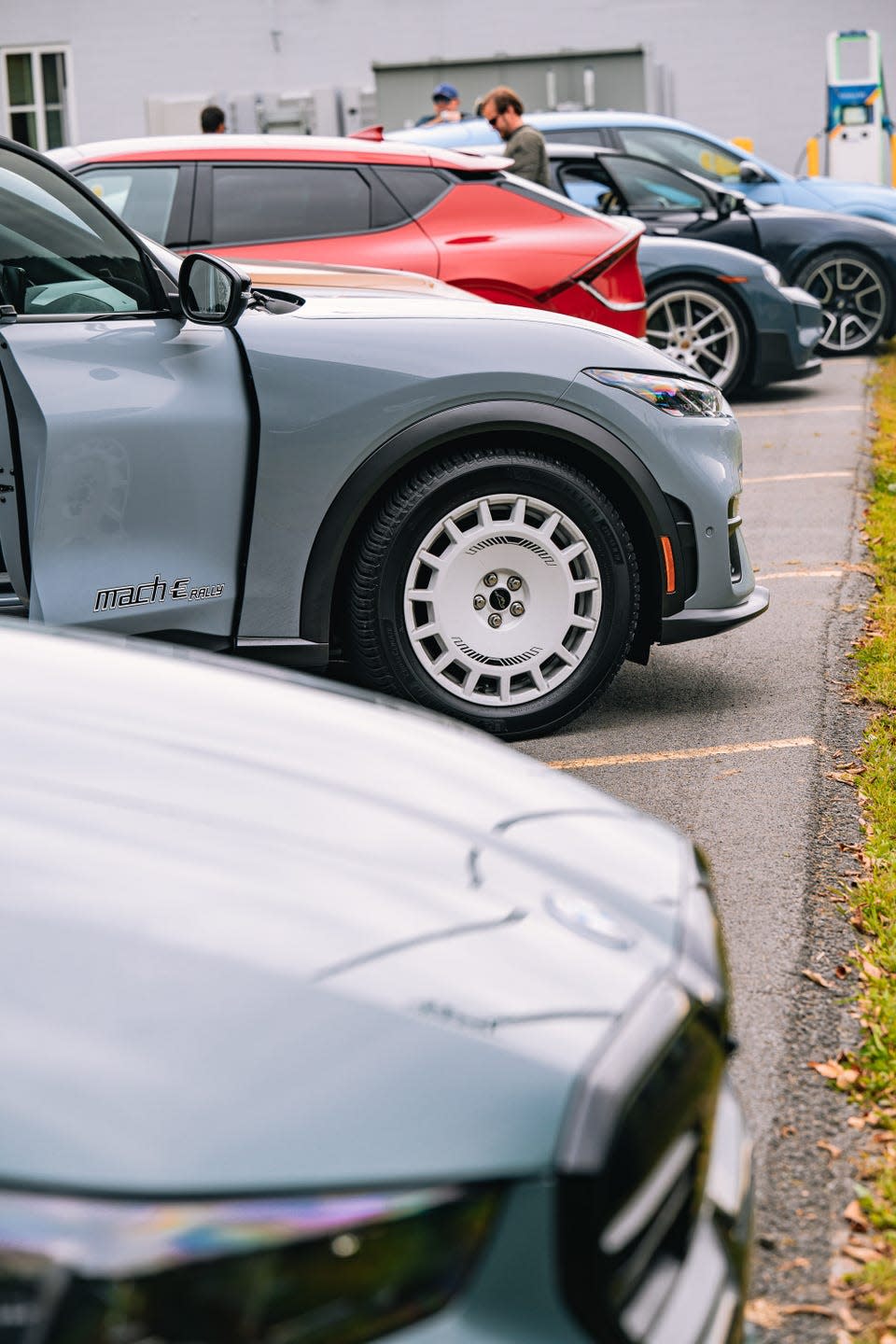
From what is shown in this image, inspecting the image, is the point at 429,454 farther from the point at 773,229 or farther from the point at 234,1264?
the point at 773,229

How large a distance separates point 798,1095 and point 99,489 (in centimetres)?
230

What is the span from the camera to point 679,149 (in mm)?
12523

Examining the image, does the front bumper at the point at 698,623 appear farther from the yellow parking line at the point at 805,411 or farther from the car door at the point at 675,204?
the car door at the point at 675,204

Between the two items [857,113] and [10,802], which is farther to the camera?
[857,113]

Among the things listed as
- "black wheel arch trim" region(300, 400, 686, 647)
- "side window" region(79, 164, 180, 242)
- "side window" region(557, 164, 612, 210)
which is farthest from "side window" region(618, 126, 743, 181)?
"black wheel arch trim" region(300, 400, 686, 647)

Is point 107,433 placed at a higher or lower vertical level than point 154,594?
higher

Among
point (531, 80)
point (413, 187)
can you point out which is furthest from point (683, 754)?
point (531, 80)

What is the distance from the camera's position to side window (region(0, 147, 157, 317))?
4.22 m

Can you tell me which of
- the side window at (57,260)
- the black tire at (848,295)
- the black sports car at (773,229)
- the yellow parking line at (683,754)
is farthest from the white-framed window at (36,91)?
the yellow parking line at (683,754)

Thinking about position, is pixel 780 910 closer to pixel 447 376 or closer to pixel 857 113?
pixel 447 376

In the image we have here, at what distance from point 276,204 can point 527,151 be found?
10.9ft

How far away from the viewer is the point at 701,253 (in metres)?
10.6

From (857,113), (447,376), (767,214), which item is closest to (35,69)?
(857,113)

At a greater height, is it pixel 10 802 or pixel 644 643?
pixel 10 802
